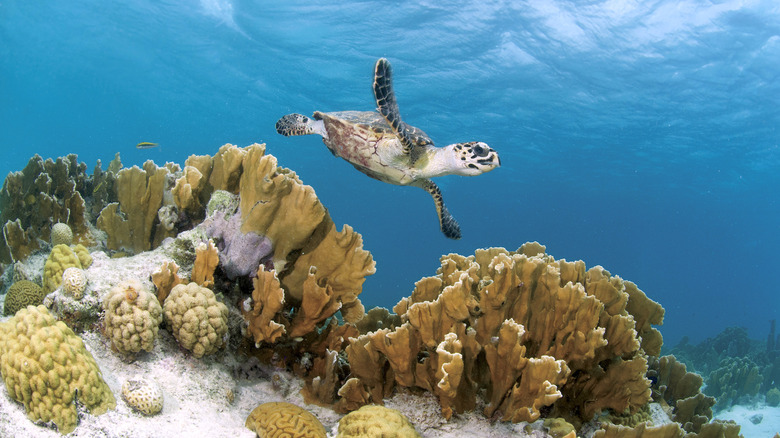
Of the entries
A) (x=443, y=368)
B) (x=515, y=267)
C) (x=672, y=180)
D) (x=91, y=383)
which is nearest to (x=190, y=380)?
(x=91, y=383)

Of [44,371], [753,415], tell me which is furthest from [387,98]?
[753,415]

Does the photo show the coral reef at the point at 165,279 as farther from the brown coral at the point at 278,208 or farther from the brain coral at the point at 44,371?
the brain coral at the point at 44,371

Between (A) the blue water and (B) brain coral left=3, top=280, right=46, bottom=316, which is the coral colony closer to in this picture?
(B) brain coral left=3, top=280, right=46, bottom=316

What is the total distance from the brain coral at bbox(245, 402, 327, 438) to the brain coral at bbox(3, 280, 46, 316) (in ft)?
6.49

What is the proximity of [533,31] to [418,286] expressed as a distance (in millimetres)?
20219

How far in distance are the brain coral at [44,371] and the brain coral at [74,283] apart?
0.47 meters

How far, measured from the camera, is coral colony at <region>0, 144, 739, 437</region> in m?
2.21

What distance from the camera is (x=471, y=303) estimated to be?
2666mm

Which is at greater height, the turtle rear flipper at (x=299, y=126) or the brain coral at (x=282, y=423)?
the turtle rear flipper at (x=299, y=126)

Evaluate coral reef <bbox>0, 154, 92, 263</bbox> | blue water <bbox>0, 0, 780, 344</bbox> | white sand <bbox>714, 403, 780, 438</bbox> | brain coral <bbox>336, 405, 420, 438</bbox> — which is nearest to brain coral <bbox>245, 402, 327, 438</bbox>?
brain coral <bbox>336, 405, 420, 438</bbox>

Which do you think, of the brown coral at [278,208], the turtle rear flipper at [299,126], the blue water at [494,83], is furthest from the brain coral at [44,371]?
the blue water at [494,83]

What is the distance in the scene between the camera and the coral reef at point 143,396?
7.12ft

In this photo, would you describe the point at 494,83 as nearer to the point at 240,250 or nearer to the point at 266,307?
the point at 240,250

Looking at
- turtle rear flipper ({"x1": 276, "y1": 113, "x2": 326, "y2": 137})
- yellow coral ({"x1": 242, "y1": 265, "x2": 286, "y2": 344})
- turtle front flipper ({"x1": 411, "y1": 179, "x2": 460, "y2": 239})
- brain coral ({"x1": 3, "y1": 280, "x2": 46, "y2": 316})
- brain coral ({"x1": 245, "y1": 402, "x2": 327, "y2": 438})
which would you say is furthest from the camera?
turtle front flipper ({"x1": 411, "y1": 179, "x2": 460, "y2": 239})
